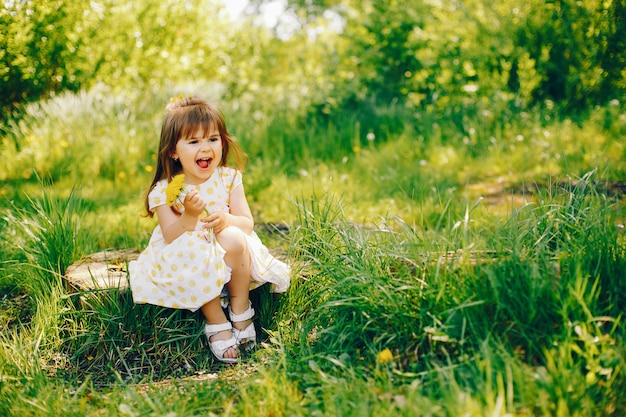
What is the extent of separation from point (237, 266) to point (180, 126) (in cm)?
71

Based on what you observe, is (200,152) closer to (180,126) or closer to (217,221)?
(180,126)

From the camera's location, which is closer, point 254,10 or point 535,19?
point 535,19

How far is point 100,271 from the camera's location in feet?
10.6

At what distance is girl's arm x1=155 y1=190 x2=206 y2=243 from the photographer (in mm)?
2734

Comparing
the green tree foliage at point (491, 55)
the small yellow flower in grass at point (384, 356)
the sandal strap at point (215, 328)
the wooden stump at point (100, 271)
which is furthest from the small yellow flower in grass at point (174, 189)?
the green tree foliage at point (491, 55)

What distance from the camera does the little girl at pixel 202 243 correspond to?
9.27ft

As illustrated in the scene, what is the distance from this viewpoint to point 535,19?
709 cm

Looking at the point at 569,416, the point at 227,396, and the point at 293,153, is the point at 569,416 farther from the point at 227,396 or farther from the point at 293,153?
the point at 293,153

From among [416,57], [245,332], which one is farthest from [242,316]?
[416,57]

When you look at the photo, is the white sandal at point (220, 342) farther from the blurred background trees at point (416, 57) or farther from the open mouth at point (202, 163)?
the blurred background trees at point (416, 57)

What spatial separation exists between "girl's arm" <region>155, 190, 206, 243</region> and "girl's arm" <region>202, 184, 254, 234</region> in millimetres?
78

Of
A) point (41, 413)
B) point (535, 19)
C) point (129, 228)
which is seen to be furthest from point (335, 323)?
point (535, 19)

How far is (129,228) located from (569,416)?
3102 millimetres

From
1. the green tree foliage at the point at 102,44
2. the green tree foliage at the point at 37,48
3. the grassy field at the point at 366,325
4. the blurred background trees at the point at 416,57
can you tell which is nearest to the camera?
the grassy field at the point at 366,325
